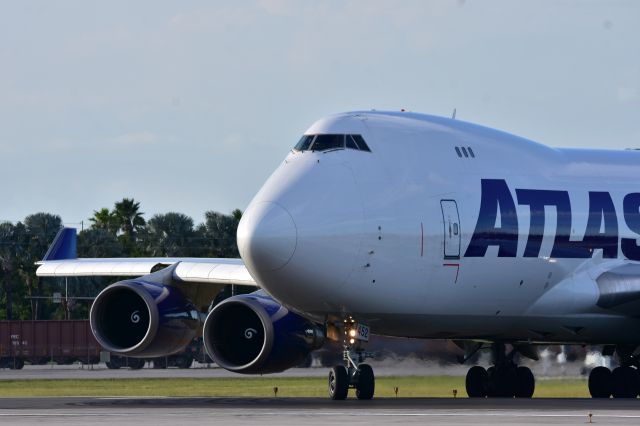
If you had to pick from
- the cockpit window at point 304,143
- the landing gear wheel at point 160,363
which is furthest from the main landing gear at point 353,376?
the landing gear wheel at point 160,363

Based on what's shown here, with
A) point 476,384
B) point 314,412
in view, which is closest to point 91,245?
point 476,384

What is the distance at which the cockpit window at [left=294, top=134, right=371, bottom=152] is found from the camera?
3020cm

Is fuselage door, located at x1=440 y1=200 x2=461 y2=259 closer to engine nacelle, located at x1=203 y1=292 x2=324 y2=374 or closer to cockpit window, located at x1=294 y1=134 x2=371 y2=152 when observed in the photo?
cockpit window, located at x1=294 y1=134 x2=371 y2=152

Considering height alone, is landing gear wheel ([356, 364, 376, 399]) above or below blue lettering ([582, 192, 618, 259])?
below

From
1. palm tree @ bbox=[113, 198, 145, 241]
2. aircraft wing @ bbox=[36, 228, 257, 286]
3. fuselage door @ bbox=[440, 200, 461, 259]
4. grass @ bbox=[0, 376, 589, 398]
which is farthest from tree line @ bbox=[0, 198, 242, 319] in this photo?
fuselage door @ bbox=[440, 200, 461, 259]

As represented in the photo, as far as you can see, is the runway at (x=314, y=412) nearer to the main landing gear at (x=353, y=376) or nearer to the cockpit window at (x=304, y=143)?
the main landing gear at (x=353, y=376)

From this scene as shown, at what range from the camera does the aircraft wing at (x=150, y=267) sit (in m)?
34.1

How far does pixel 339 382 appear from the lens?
2958cm

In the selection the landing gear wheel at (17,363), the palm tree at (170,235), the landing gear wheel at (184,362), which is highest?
the palm tree at (170,235)

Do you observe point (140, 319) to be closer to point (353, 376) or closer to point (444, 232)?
point (353, 376)

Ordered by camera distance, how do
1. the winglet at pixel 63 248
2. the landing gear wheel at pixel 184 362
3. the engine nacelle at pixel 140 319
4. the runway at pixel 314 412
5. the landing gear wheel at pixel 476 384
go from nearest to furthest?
the runway at pixel 314 412
the engine nacelle at pixel 140 319
the landing gear wheel at pixel 476 384
the winglet at pixel 63 248
the landing gear wheel at pixel 184 362

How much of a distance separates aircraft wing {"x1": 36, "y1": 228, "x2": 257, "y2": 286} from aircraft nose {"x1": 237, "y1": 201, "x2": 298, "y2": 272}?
3.49 m

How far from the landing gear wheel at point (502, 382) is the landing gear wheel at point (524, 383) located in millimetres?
92

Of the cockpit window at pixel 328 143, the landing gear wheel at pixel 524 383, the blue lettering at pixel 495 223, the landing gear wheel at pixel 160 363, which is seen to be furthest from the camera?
the landing gear wheel at pixel 160 363
